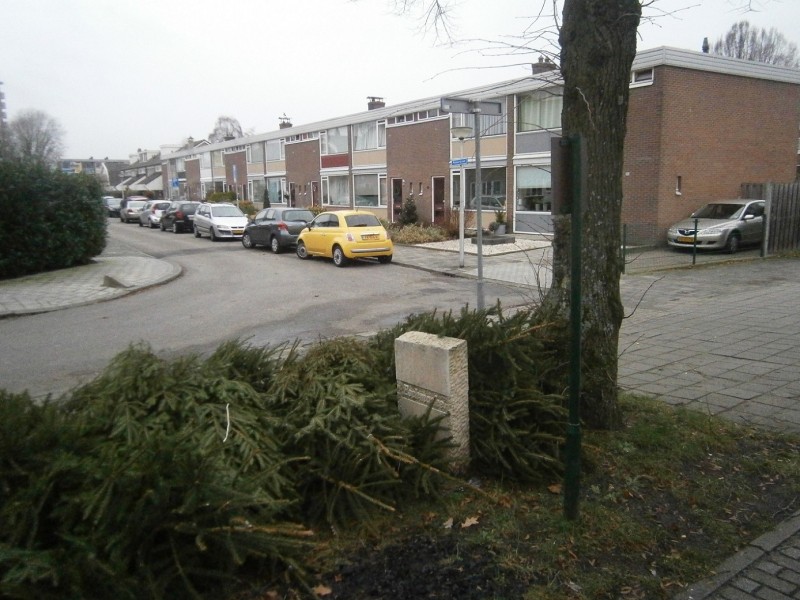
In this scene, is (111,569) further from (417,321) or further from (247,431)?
(417,321)

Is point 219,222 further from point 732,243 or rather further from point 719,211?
point 732,243

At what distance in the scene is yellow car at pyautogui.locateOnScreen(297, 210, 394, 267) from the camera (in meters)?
18.2

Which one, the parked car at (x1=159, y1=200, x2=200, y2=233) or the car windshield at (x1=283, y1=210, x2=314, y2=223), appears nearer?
the car windshield at (x1=283, y1=210, x2=314, y2=223)

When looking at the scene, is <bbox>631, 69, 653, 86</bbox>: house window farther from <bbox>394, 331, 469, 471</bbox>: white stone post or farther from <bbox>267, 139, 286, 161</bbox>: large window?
<bbox>267, 139, 286, 161</bbox>: large window

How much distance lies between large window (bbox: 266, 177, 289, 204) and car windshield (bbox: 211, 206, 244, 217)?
728 inches

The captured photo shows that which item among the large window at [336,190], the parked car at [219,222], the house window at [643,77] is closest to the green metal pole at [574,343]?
the house window at [643,77]

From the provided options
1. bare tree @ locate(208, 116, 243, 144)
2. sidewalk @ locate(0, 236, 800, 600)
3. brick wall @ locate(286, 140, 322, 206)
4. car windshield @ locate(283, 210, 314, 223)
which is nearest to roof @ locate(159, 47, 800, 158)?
sidewalk @ locate(0, 236, 800, 600)

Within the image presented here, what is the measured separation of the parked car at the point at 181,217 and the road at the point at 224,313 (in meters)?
14.7

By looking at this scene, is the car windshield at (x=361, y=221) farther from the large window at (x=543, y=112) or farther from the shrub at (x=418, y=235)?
the large window at (x=543, y=112)

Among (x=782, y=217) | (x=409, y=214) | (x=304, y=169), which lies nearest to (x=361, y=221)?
(x=409, y=214)

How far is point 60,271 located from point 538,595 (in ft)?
54.6

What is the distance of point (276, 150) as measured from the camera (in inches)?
1901

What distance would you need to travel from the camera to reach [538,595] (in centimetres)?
317

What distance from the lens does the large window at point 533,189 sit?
25.4 m
